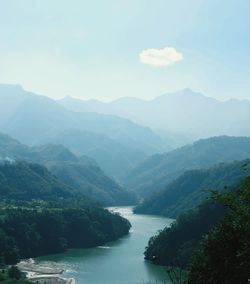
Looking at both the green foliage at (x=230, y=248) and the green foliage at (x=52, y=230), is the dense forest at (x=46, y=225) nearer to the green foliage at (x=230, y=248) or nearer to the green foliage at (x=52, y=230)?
the green foliage at (x=52, y=230)

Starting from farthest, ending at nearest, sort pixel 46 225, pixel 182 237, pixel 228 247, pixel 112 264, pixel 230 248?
pixel 46 225 → pixel 182 237 → pixel 112 264 → pixel 228 247 → pixel 230 248

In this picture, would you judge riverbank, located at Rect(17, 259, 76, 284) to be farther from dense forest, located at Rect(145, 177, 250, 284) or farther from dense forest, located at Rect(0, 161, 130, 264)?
dense forest, located at Rect(145, 177, 250, 284)

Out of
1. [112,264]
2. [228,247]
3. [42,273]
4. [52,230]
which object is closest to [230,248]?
[228,247]

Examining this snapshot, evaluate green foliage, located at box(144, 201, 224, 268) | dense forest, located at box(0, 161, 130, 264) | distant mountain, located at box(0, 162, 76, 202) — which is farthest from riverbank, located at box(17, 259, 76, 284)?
distant mountain, located at box(0, 162, 76, 202)

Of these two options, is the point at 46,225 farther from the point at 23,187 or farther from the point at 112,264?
the point at 23,187

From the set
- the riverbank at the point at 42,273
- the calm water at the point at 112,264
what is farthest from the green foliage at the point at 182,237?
the riverbank at the point at 42,273

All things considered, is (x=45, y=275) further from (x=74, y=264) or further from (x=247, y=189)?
(x=247, y=189)
